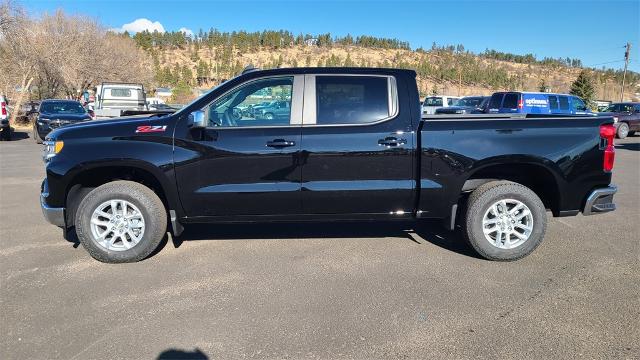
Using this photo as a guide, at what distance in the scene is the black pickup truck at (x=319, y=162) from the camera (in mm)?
4371

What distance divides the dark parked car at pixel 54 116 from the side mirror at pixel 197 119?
1369 centimetres

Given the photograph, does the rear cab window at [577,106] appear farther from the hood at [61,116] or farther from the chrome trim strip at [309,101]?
the hood at [61,116]

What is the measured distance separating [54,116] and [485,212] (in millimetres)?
16988

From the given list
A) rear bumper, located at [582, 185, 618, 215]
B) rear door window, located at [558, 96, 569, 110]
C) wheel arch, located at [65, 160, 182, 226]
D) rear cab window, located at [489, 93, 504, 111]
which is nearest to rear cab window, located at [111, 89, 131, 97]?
rear cab window, located at [489, 93, 504, 111]

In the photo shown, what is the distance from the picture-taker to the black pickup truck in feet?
14.3

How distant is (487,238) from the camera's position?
4570 mm

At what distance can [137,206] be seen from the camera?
4.46m

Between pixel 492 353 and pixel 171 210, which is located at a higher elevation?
pixel 171 210

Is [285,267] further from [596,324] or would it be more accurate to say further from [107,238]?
[596,324]

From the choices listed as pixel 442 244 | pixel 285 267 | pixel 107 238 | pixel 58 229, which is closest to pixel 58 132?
pixel 107 238

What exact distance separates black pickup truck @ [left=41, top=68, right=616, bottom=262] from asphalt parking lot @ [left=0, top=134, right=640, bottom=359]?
444 mm

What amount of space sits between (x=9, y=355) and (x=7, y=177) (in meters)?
8.01

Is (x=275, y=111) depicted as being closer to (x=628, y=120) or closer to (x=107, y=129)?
(x=107, y=129)

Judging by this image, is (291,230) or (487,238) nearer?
(487,238)
